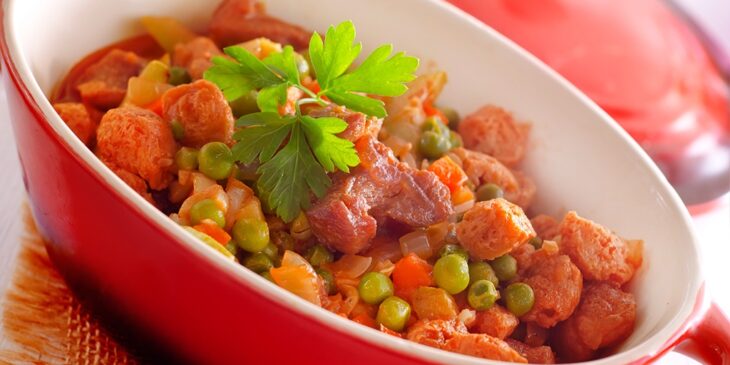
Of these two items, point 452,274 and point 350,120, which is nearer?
point 452,274

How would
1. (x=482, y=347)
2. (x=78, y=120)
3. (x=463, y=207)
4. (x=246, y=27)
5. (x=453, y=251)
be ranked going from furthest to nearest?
(x=246, y=27) → (x=463, y=207) → (x=78, y=120) → (x=453, y=251) → (x=482, y=347)

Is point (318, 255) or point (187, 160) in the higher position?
point (187, 160)

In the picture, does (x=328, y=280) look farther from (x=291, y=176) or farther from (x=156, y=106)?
(x=156, y=106)

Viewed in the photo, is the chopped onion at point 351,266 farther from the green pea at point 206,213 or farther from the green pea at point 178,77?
the green pea at point 178,77

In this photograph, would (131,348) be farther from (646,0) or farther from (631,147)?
(646,0)

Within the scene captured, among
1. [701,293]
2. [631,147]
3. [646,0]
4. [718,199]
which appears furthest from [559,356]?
[646,0]

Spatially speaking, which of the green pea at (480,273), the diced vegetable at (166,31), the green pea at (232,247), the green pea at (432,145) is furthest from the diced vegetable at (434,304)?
the diced vegetable at (166,31)

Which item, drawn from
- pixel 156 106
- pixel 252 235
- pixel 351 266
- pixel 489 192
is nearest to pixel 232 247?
pixel 252 235
